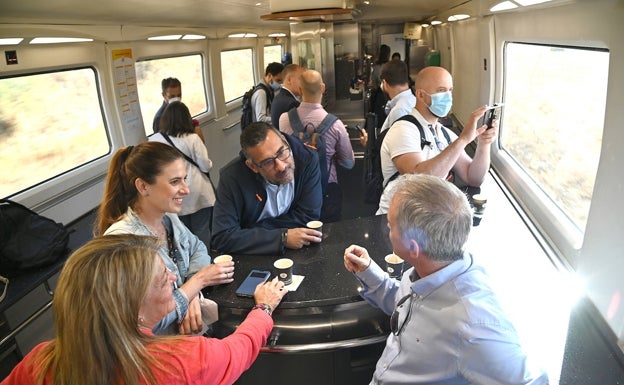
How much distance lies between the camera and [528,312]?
7.15 feet

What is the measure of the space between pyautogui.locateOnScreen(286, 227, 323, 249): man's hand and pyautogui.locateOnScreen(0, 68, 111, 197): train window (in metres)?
2.83

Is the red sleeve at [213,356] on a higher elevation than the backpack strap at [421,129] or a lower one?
lower

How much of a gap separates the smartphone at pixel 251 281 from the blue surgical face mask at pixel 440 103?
1663mm

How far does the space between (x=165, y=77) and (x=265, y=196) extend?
5002mm

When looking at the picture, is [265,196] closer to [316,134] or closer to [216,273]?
[216,273]

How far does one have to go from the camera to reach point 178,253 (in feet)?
7.44

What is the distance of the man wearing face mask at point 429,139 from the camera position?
2.72 metres

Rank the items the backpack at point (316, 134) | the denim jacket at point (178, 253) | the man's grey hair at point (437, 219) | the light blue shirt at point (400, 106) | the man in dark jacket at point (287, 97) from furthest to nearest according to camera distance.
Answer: the man in dark jacket at point (287, 97)
the light blue shirt at point (400, 106)
the backpack at point (316, 134)
the denim jacket at point (178, 253)
the man's grey hair at point (437, 219)

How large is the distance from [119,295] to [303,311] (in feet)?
3.12

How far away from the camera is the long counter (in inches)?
78.4

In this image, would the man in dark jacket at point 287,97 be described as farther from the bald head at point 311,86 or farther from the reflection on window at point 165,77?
the reflection on window at point 165,77

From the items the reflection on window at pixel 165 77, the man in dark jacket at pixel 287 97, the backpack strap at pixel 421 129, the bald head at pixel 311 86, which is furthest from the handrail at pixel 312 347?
the reflection on window at pixel 165 77

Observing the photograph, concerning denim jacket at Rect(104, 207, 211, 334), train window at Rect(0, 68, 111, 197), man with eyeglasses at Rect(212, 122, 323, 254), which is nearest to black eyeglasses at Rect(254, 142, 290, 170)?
man with eyeglasses at Rect(212, 122, 323, 254)

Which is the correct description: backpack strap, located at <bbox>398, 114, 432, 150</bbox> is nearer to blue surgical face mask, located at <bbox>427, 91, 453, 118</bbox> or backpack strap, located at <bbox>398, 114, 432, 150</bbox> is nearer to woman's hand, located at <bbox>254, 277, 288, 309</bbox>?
blue surgical face mask, located at <bbox>427, 91, 453, 118</bbox>
